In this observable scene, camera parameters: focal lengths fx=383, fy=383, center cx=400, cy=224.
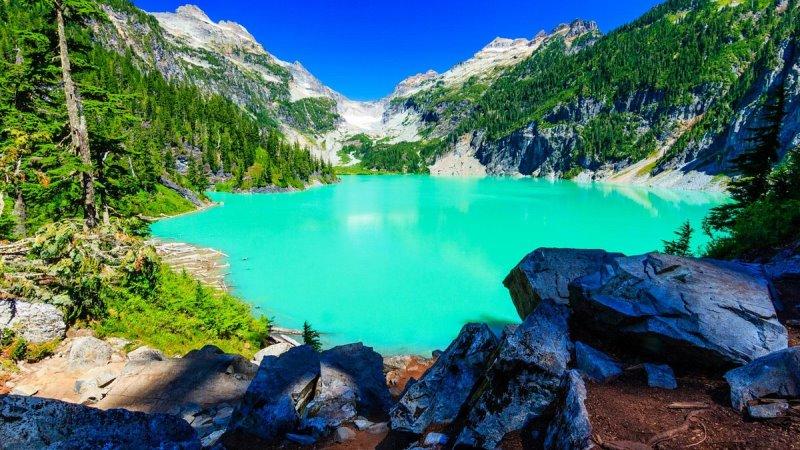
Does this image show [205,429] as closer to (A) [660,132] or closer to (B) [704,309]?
(B) [704,309]

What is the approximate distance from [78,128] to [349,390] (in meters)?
14.2

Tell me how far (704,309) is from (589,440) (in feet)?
11.1

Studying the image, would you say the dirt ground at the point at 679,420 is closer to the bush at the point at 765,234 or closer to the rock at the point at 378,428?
the rock at the point at 378,428

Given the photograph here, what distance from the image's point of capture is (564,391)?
17.0 feet

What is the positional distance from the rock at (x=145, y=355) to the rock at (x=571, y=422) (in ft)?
37.7

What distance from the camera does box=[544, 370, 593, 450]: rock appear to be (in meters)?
4.32

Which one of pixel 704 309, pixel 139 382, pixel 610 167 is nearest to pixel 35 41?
pixel 139 382

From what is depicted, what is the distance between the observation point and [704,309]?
19.7 feet

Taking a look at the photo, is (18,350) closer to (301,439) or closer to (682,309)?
(301,439)

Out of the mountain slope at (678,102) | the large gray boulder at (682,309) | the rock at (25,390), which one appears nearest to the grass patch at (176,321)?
the rock at (25,390)

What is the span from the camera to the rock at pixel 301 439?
7.09 metres

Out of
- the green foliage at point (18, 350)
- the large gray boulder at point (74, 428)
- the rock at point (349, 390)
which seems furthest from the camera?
the green foliage at point (18, 350)

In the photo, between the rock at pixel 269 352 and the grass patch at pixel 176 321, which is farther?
the rock at pixel 269 352

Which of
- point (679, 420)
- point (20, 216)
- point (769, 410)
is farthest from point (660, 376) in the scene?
point (20, 216)
